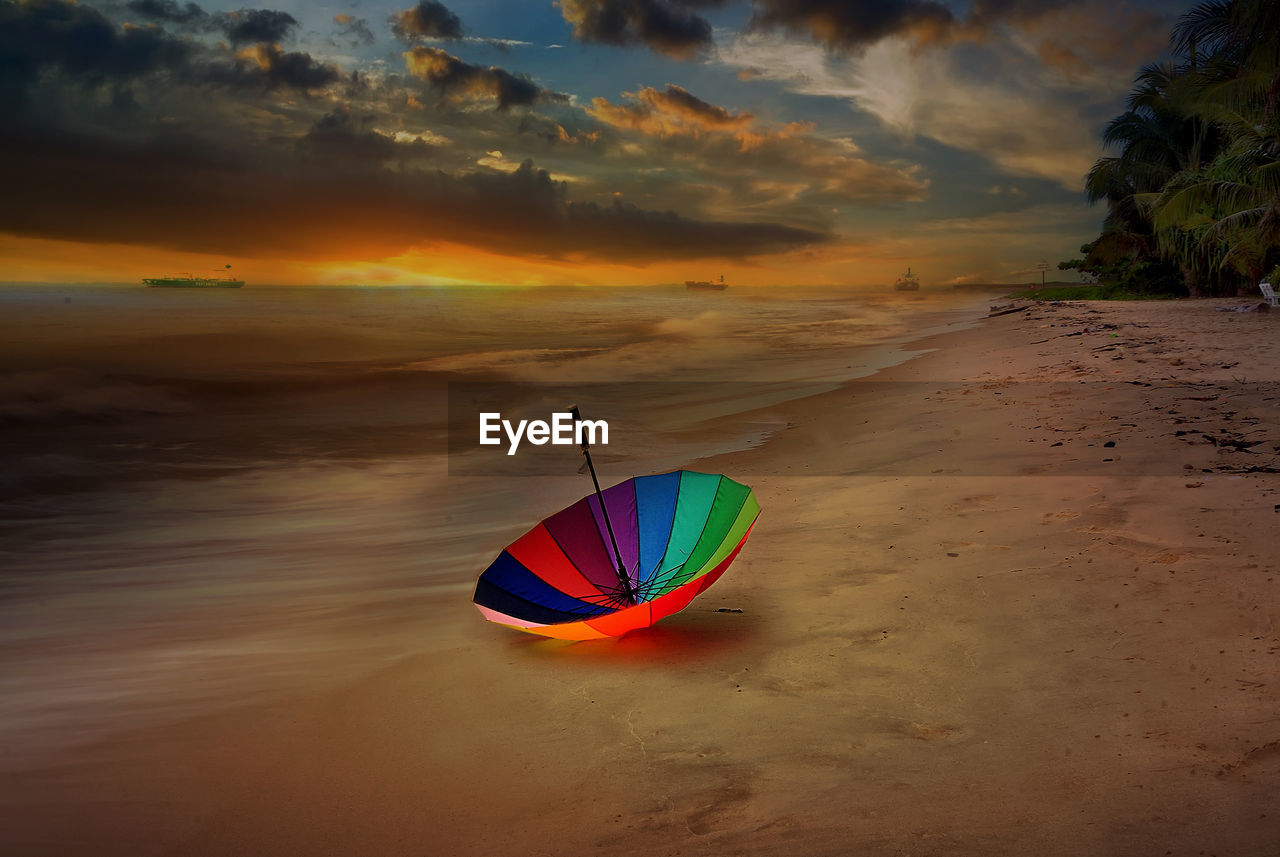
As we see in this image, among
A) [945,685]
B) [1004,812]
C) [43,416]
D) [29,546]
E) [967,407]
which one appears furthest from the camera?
[43,416]

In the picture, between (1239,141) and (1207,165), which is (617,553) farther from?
(1207,165)

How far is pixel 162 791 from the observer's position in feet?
12.6

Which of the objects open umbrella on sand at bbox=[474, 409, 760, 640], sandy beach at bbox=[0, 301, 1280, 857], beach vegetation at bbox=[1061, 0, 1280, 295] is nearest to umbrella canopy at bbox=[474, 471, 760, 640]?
open umbrella on sand at bbox=[474, 409, 760, 640]

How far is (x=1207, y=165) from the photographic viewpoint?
3356 cm

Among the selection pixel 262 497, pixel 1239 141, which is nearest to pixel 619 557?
pixel 262 497

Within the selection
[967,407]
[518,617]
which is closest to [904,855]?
[518,617]

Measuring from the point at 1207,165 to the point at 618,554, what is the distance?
38.1m

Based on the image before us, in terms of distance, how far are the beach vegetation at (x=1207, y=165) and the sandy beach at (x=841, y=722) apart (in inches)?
860

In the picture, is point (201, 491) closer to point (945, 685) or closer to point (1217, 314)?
point (945, 685)

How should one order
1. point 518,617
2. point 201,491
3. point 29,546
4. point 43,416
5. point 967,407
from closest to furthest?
point 518,617
point 29,546
point 967,407
point 201,491
point 43,416

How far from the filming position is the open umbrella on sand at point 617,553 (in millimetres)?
4828

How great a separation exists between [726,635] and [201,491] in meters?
10.5

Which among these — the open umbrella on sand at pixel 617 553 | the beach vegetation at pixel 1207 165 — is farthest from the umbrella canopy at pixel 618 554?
the beach vegetation at pixel 1207 165

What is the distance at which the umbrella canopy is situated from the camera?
15.9 feet
